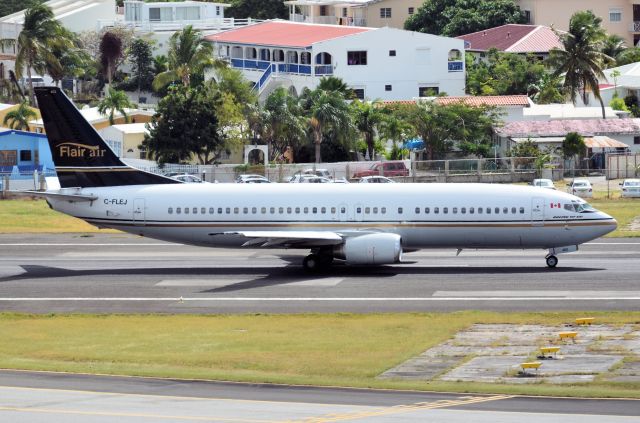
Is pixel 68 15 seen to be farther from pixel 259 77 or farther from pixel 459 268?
pixel 459 268

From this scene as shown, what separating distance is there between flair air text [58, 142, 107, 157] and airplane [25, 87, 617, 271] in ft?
0.13

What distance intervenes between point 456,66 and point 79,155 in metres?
70.7

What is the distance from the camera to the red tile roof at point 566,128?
9875 centimetres

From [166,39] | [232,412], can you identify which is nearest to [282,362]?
[232,412]

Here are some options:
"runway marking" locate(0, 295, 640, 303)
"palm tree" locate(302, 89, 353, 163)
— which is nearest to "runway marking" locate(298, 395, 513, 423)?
"runway marking" locate(0, 295, 640, 303)

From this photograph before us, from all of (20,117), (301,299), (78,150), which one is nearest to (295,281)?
(301,299)

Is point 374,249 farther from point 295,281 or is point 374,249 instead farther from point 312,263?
point 295,281

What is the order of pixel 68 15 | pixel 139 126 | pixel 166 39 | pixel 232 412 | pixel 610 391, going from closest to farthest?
Result: pixel 232 412, pixel 610 391, pixel 139 126, pixel 166 39, pixel 68 15

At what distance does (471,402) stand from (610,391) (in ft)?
11.5

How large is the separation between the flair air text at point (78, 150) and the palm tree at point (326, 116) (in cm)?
4578

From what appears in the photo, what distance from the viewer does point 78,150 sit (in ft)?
165

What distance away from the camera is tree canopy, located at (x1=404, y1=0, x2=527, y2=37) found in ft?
491

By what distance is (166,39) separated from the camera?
468ft

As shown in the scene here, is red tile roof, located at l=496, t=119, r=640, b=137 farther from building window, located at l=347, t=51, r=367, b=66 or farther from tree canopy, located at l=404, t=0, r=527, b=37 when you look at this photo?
tree canopy, located at l=404, t=0, r=527, b=37
